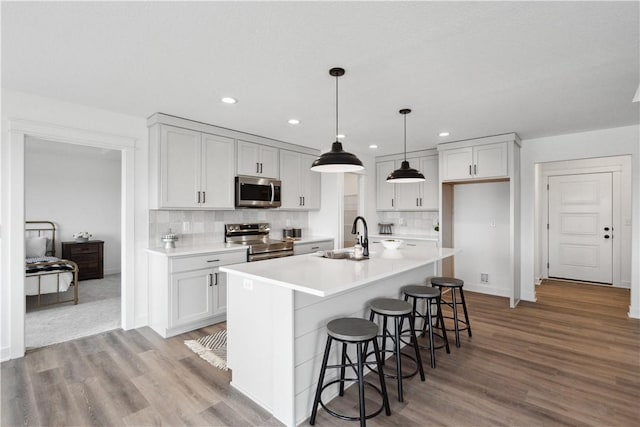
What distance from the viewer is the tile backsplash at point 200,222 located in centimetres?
384

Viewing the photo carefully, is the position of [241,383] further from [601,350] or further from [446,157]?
[446,157]

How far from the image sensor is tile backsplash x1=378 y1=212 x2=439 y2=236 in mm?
5734

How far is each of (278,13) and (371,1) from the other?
0.51 meters

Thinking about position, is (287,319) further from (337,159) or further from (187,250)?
(187,250)

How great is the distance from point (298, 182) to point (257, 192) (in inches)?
36.1

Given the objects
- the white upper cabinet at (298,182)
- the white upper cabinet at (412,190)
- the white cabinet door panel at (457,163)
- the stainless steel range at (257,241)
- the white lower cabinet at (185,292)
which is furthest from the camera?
the white upper cabinet at (412,190)

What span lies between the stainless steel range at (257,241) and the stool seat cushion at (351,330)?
2.19m

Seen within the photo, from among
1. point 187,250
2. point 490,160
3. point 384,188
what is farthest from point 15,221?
point 490,160

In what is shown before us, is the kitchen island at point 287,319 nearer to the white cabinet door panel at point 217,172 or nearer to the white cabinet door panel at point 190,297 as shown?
the white cabinet door panel at point 190,297

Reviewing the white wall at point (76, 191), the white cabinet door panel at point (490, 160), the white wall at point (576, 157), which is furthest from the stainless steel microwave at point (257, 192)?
the white wall at point (576, 157)

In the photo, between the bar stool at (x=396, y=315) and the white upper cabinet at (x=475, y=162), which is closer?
the bar stool at (x=396, y=315)

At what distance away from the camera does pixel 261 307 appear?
2.17m

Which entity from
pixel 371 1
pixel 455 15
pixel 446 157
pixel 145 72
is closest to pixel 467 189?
pixel 446 157

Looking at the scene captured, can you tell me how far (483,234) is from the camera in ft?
17.3
